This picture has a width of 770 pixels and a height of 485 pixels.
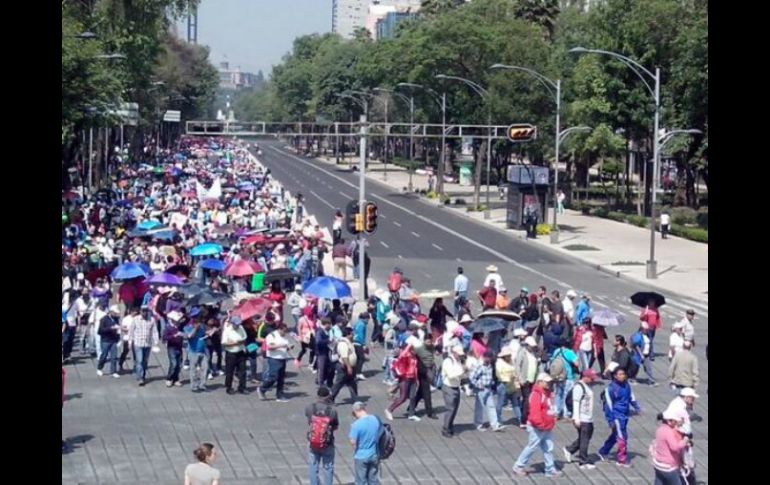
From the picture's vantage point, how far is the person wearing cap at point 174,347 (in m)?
23.0

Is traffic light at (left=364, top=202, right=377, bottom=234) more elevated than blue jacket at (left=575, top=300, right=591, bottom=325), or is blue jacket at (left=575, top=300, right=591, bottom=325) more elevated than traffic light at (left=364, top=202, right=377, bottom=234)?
traffic light at (left=364, top=202, right=377, bottom=234)

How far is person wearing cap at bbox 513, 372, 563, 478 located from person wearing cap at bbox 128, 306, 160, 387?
7.94m

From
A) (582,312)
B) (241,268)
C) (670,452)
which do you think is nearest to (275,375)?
(582,312)

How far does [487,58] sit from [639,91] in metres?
15.6

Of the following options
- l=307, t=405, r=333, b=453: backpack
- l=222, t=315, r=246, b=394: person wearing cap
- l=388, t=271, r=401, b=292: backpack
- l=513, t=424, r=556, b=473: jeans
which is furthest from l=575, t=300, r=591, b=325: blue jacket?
l=307, t=405, r=333, b=453: backpack

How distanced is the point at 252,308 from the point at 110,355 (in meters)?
2.75

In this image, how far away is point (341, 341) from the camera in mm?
21312

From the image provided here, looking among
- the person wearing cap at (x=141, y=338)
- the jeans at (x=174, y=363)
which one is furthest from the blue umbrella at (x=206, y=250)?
the jeans at (x=174, y=363)

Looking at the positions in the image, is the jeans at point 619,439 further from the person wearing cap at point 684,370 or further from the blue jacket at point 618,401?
the person wearing cap at point 684,370

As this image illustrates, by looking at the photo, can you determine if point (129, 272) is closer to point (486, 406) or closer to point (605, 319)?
point (605, 319)

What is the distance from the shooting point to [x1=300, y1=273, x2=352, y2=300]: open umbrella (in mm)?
26438

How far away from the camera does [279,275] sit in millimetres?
32781

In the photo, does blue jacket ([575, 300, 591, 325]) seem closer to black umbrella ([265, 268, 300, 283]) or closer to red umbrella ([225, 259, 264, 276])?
black umbrella ([265, 268, 300, 283])

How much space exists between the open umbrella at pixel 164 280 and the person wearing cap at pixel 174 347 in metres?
4.15
